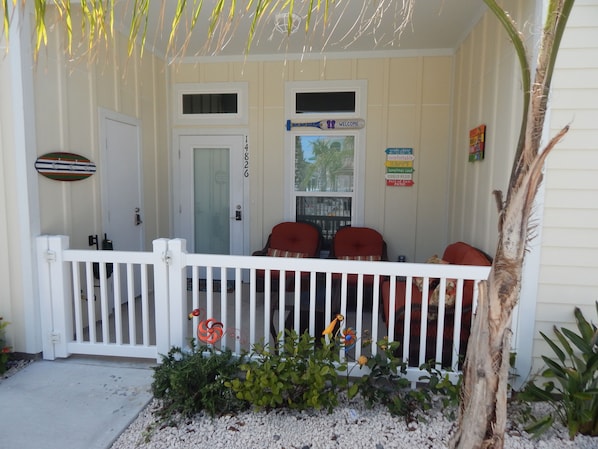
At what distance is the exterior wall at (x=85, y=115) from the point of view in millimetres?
2789

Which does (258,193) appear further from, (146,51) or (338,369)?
(338,369)

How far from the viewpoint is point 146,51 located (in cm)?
417

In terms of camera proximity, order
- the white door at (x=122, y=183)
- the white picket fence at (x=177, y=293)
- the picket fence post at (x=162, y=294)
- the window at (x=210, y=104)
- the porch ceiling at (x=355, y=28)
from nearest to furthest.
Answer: the white picket fence at (x=177, y=293) → the picket fence post at (x=162, y=294) → the porch ceiling at (x=355, y=28) → the white door at (x=122, y=183) → the window at (x=210, y=104)

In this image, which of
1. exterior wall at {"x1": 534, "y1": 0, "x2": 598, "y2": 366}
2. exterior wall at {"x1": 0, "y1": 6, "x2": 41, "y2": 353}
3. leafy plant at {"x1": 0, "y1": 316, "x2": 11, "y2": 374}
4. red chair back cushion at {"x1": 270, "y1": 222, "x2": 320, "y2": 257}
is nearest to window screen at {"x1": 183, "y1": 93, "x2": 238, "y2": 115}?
red chair back cushion at {"x1": 270, "y1": 222, "x2": 320, "y2": 257}

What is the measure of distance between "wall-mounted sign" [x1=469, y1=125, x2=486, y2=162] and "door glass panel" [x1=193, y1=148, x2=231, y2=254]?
277 centimetres

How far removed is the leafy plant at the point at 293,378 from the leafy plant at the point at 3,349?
5.19ft

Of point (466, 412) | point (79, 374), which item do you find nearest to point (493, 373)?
point (466, 412)

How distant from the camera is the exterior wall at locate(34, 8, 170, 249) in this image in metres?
2.79

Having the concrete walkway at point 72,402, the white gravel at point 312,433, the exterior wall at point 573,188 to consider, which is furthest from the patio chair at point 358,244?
the concrete walkway at point 72,402

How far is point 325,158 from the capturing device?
463 centimetres

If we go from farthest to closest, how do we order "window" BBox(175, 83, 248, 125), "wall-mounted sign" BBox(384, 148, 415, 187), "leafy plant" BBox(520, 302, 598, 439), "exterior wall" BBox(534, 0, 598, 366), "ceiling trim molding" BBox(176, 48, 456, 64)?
"window" BBox(175, 83, 248, 125) → "wall-mounted sign" BBox(384, 148, 415, 187) → "ceiling trim molding" BBox(176, 48, 456, 64) → "exterior wall" BBox(534, 0, 598, 366) → "leafy plant" BBox(520, 302, 598, 439)

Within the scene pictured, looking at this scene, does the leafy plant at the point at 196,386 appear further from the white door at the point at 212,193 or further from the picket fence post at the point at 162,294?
the white door at the point at 212,193

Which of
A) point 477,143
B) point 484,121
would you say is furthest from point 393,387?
point 484,121

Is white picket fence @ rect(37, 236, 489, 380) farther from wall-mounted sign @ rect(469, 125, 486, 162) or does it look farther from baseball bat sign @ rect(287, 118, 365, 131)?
baseball bat sign @ rect(287, 118, 365, 131)
